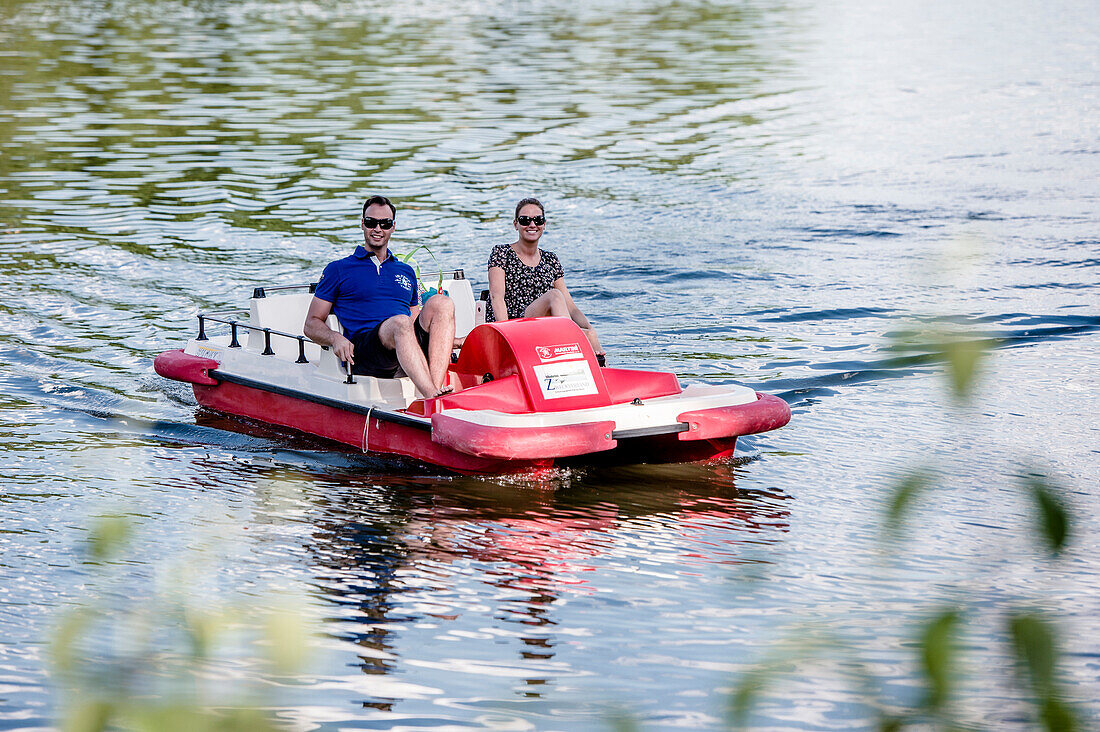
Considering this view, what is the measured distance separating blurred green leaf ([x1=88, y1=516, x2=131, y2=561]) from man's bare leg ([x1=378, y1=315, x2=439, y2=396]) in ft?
19.2

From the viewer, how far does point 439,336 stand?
7.32m

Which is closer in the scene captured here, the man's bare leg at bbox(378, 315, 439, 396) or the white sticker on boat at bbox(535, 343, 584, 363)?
the white sticker on boat at bbox(535, 343, 584, 363)

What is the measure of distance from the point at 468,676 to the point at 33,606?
6.18 ft

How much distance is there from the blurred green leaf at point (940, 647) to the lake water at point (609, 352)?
11 centimetres

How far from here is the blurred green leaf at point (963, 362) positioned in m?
1.12

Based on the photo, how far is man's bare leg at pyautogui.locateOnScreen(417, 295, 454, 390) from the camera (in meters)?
7.32

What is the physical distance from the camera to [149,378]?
9477mm

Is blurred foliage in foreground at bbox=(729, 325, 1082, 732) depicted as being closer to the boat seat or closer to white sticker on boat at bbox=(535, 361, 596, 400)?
white sticker on boat at bbox=(535, 361, 596, 400)

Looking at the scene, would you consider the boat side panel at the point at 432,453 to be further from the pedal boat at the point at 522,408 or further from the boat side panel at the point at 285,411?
the boat side panel at the point at 285,411

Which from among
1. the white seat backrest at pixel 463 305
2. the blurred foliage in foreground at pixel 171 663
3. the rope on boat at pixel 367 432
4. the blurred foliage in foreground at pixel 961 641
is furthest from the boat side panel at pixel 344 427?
the blurred foliage in foreground at pixel 961 641

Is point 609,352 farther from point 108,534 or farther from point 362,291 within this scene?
point 108,534

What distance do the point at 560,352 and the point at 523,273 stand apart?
1.17 m

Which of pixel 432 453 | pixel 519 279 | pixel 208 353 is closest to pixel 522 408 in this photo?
pixel 432 453

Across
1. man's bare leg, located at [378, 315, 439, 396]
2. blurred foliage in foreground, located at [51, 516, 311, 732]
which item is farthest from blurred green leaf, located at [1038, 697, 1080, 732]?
man's bare leg, located at [378, 315, 439, 396]
